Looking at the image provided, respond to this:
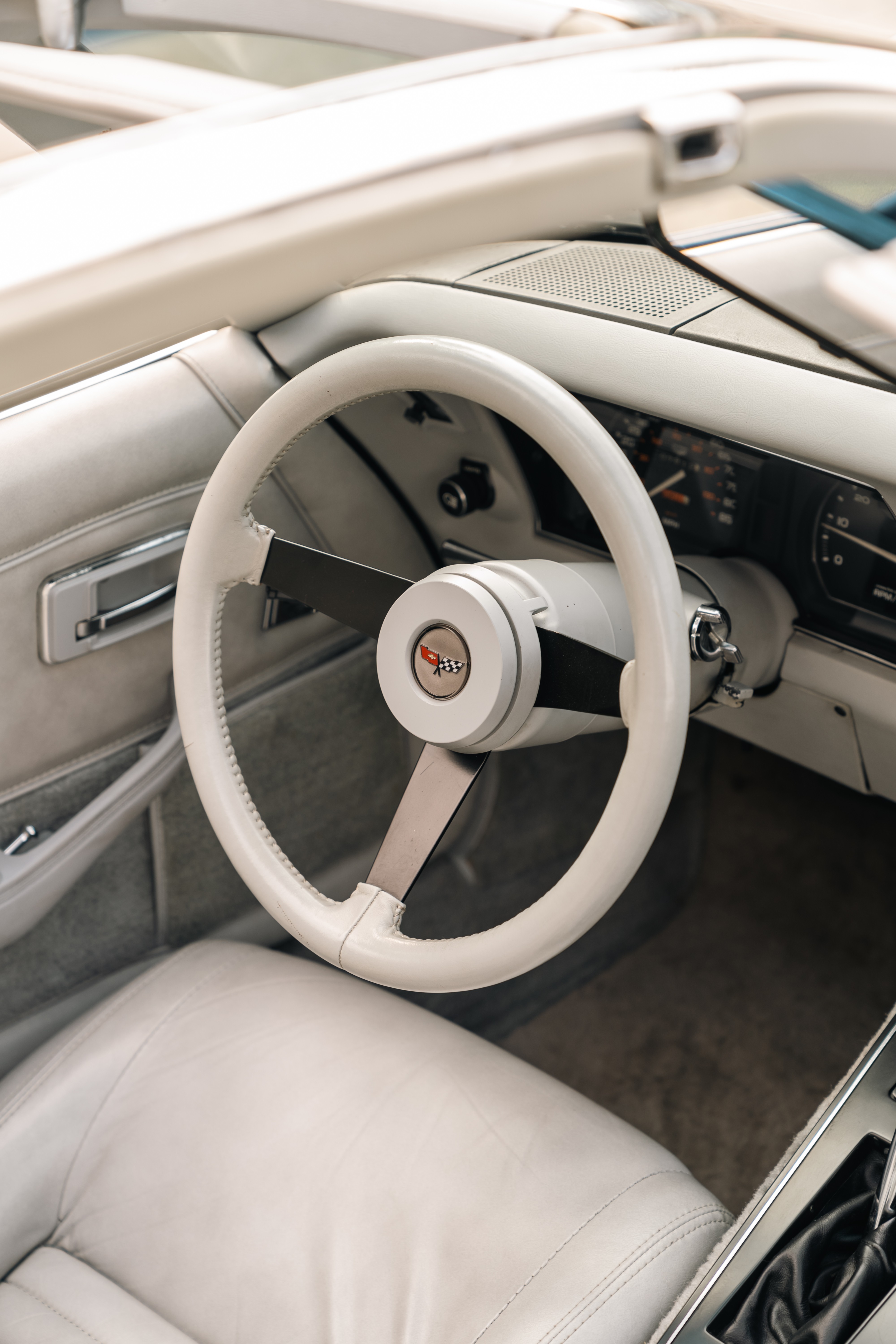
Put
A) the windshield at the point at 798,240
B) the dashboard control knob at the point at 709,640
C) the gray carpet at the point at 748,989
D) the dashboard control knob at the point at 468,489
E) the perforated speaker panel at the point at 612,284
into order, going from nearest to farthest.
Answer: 1. the windshield at the point at 798,240
2. the dashboard control knob at the point at 709,640
3. the perforated speaker panel at the point at 612,284
4. the dashboard control knob at the point at 468,489
5. the gray carpet at the point at 748,989

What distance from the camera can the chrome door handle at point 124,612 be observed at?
45.2 inches

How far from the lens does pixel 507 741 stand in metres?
0.83

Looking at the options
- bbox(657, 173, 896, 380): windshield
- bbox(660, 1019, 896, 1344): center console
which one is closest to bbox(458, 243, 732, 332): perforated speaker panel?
bbox(657, 173, 896, 380): windshield

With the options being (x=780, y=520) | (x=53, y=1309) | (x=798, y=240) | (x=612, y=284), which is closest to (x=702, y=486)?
(x=780, y=520)

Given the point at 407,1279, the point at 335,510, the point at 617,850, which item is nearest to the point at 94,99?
the point at 335,510

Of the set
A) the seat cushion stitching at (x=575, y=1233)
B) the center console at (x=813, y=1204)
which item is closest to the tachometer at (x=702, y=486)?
the center console at (x=813, y=1204)

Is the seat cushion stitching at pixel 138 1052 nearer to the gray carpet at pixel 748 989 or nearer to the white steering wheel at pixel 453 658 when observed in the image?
the white steering wheel at pixel 453 658

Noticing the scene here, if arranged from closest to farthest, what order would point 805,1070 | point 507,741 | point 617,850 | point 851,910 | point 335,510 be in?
point 617,850 < point 507,741 < point 335,510 < point 805,1070 < point 851,910

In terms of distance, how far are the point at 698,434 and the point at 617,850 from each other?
19.7 inches

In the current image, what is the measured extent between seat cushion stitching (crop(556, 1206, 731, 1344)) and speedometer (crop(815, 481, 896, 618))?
58 centimetres

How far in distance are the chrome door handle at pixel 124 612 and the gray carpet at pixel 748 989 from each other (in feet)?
3.05

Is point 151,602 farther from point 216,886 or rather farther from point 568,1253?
point 568,1253

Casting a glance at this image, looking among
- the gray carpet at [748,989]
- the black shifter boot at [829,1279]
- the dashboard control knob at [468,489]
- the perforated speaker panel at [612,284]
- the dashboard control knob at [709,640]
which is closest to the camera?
the black shifter boot at [829,1279]

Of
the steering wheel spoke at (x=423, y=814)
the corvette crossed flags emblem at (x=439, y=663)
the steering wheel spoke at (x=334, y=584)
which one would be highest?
the corvette crossed flags emblem at (x=439, y=663)
